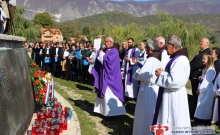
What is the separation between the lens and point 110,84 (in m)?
7.57

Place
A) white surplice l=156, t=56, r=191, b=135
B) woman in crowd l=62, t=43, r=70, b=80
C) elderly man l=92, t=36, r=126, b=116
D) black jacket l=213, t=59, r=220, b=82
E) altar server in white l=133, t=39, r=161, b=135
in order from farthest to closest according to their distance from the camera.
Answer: woman in crowd l=62, t=43, r=70, b=80 < elderly man l=92, t=36, r=126, b=116 < black jacket l=213, t=59, r=220, b=82 < altar server in white l=133, t=39, r=161, b=135 < white surplice l=156, t=56, r=191, b=135

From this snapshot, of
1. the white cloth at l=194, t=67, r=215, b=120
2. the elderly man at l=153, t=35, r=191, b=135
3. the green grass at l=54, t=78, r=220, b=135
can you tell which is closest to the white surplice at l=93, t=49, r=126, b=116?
the green grass at l=54, t=78, r=220, b=135

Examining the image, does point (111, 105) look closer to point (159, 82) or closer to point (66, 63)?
point (159, 82)

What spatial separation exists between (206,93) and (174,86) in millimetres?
3001

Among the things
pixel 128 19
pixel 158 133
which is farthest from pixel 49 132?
pixel 128 19

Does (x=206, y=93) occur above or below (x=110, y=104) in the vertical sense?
above

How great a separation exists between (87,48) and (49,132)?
27.6ft

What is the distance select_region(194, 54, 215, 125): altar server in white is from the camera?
7.07 m

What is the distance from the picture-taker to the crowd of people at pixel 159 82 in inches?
185

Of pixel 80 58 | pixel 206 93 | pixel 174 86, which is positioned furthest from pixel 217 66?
pixel 80 58

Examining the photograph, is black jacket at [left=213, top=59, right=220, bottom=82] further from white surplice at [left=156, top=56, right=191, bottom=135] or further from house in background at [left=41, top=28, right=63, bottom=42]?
house in background at [left=41, top=28, right=63, bottom=42]

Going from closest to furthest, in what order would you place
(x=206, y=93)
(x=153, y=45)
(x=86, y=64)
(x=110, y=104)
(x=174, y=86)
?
(x=174, y=86)
(x=153, y=45)
(x=206, y=93)
(x=110, y=104)
(x=86, y=64)

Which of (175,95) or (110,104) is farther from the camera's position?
(110,104)

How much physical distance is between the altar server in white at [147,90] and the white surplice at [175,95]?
33.5 inches
